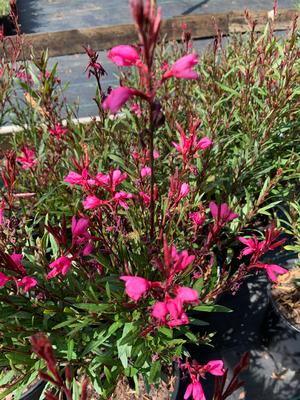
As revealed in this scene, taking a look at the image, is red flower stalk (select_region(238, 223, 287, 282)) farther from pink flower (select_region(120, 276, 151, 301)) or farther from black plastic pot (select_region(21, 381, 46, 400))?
A: black plastic pot (select_region(21, 381, 46, 400))

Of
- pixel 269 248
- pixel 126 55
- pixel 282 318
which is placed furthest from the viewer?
pixel 282 318

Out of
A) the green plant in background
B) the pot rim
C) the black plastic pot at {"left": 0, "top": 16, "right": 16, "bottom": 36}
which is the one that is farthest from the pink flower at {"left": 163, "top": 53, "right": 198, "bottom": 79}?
the green plant in background

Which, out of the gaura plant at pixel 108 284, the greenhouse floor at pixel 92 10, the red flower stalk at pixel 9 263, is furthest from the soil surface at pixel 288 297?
the greenhouse floor at pixel 92 10

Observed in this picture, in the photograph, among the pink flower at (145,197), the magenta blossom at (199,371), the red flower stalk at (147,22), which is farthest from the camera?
the pink flower at (145,197)

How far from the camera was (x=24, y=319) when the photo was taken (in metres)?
1.46

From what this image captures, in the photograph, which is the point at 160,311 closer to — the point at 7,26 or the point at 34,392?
the point at 34,392

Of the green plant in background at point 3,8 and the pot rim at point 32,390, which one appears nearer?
the pot rim at point 32,390

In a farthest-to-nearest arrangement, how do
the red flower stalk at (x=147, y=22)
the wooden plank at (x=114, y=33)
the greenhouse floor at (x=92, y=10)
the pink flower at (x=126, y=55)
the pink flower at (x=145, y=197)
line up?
the greenhouse floor at (x=92, y=10) → the wooden plank at (x=114, y=33) → the pink flower at (x=145, y=197) → the pink flower at (x=126, y=55) → the red flower stalk at (x=147, y=22)

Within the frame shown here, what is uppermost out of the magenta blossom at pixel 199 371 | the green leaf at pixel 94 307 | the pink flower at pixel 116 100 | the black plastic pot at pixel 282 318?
the pink flower at pixel 116 100

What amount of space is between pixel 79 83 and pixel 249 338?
400cm

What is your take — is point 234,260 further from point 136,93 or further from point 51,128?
point 136,93

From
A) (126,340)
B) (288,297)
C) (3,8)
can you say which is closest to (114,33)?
(3,8)

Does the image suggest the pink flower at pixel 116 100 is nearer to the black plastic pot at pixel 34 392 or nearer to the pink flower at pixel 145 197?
the pink flower at pixel 145 197

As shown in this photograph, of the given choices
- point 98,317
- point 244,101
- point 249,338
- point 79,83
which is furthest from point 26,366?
point 79,83
